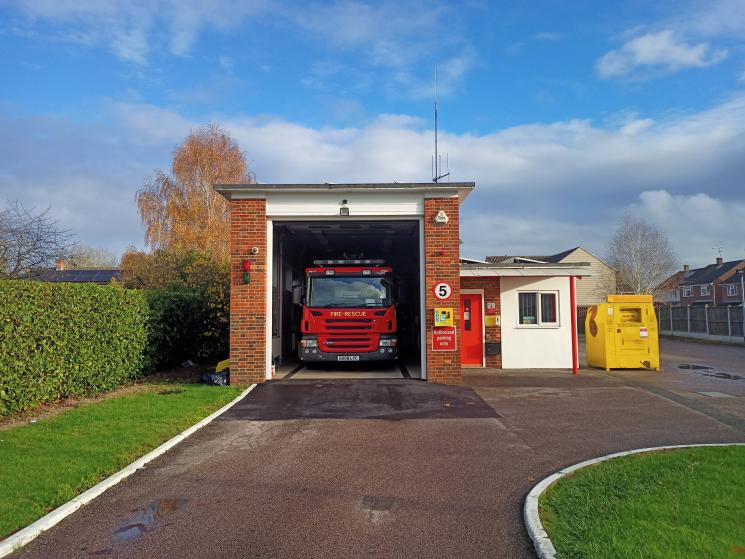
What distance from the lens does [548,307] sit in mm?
16562

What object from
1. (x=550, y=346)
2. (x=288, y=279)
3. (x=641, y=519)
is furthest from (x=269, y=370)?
Result: (x=641, y=519)

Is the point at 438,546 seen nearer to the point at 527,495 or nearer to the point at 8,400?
the point at 527,495

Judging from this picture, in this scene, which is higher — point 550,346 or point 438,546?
point 550,346

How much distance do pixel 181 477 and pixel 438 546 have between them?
309 centimetres

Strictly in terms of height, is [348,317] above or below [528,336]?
above

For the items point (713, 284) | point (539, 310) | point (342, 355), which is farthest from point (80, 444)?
point (713, 284)

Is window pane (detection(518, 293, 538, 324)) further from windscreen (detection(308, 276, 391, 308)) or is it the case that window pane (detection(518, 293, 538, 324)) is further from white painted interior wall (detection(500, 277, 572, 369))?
windscreen (detection(308, 276, 391, 308))

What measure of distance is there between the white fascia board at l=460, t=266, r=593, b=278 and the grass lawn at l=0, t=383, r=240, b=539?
747 cm

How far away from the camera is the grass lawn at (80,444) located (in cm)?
538

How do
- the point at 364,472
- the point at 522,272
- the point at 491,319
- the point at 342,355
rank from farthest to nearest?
the point at 491,319, the point at 522,272, the point at 342,355, the point at 364,472

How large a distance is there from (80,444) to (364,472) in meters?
3.72

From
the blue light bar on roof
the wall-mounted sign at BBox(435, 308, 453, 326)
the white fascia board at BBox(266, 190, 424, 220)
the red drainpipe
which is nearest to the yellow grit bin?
the red drainpipe

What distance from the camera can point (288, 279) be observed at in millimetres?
17328

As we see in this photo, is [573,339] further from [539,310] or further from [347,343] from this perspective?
[347,343]
